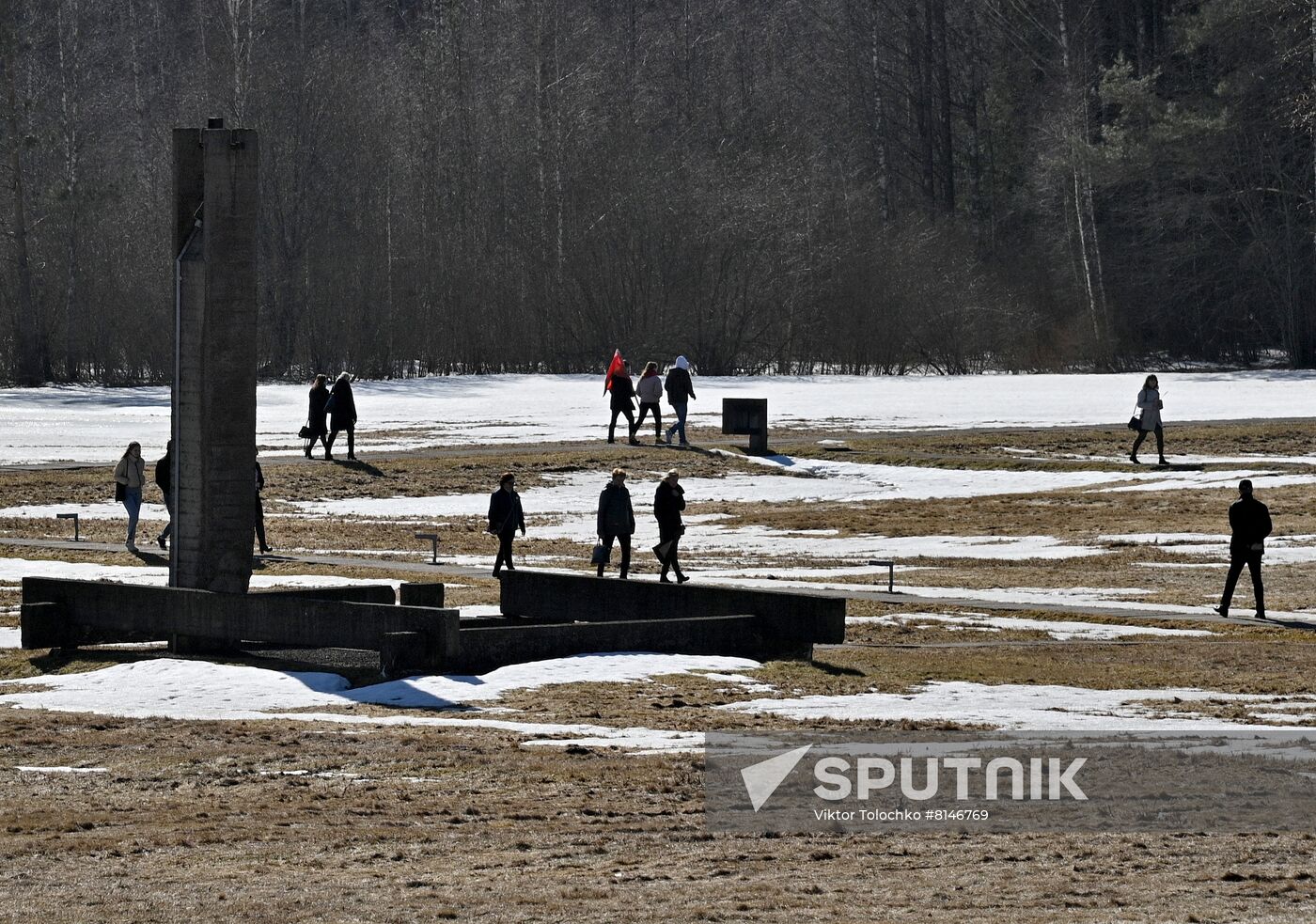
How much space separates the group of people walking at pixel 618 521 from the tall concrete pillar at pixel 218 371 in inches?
180

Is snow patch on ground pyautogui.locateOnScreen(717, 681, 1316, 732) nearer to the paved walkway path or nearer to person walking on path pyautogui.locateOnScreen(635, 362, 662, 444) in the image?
the paved walkway path

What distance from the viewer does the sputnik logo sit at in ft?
33.0

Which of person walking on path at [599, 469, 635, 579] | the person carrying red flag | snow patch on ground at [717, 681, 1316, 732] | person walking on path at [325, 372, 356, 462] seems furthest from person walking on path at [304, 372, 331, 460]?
snow patch on ground at [717, 681, 1316, 732]

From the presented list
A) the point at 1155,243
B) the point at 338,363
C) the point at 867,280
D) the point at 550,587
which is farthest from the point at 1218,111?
the point at 550,587

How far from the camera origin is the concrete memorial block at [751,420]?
3631 cm

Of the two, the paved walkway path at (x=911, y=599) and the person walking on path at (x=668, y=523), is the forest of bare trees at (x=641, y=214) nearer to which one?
the paved walkway path at (x=911, y=599)

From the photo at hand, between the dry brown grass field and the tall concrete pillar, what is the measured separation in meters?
1.19

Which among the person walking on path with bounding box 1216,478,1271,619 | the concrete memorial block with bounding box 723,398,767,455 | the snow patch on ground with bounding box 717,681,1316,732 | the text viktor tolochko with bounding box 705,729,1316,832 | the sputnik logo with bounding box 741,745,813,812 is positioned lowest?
the snow patch on ground with bounding box 717,681,1316,732

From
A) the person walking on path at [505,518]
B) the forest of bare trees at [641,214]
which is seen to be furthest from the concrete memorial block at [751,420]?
the forest of bare trees at [641,214]

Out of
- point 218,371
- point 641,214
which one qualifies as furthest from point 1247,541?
point 641,214

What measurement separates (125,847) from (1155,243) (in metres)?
57.7

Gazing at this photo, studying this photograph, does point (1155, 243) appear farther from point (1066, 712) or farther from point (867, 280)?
point (1066, 712)

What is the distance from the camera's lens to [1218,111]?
2285 inches

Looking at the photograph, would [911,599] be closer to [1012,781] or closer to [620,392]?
[1012,781]
